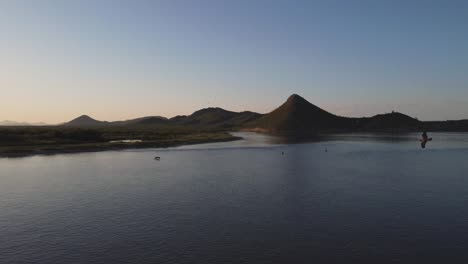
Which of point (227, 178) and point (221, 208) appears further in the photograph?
point (227, 178)

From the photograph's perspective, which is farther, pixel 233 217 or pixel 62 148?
pixel 62 148

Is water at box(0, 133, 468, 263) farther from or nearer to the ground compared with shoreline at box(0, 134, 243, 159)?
nearer to the ground

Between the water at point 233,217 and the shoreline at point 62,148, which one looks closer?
the water at point 233,217

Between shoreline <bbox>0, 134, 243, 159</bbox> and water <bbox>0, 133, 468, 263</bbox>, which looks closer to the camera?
water <bbox>0, 133, 468, 263</bbox>

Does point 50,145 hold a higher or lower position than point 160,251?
higher

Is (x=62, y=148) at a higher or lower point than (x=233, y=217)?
higher

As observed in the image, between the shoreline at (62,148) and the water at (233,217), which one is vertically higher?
the shoreline at (62,148)

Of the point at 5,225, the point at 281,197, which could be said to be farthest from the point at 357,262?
the point at 5,225

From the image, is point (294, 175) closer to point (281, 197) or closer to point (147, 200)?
point (281, 197)
